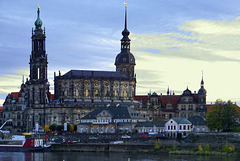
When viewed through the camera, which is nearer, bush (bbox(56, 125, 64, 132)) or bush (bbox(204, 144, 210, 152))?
bush (bbox(204, 144, 210, 152))

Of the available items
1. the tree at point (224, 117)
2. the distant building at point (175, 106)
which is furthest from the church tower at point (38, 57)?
the tree at point (224, 117)

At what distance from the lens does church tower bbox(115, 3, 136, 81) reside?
641ft

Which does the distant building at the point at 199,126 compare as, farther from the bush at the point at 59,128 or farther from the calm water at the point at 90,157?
the bush at the point at 59,128

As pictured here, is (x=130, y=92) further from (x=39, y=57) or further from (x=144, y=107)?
(x=39, y=57)

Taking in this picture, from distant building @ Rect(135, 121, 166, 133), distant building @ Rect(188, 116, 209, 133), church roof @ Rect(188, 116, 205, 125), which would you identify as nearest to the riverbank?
distant building @ Rect(135, 121, 166, 133)

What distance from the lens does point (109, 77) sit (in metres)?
187

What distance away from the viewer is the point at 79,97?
18088 centimetres

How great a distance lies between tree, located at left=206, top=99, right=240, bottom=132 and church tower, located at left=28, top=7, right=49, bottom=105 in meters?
62.4

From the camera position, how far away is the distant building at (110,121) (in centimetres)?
15475

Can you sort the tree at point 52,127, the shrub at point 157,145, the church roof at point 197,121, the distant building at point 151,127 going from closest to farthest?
the shrub at point 157,145 → the distant building at point 151,127 → the church roof at point 197,121 → the tree at point 52,127

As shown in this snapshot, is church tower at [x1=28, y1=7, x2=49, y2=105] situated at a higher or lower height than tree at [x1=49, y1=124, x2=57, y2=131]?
higher

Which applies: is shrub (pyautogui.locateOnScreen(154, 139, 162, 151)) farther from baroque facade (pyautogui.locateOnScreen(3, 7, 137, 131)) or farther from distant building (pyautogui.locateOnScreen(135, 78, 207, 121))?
distant building (pyautogui.locateOnScreen(135, 78, 207, 121))

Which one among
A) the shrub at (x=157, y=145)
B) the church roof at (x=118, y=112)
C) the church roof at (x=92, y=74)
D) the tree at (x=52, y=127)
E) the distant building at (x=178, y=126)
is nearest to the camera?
the shrub at (x=157, y=145)

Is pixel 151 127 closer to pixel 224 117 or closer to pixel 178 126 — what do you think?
pixel 178 126
